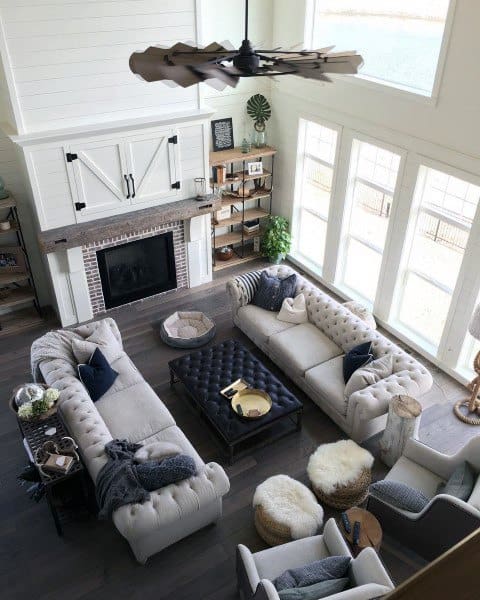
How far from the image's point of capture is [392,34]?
6.37 m

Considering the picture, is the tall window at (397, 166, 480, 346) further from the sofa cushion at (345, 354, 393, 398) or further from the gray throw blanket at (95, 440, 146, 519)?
the gray throw blanket at (95, 440, 146, 519)

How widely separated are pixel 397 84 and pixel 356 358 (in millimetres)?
3261

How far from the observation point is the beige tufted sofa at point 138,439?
14.2 ft

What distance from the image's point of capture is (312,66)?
9.09 feet

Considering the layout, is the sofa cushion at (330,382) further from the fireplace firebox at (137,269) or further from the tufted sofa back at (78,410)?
the fireplace firebox at (137,269)

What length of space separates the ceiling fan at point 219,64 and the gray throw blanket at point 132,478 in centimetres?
303

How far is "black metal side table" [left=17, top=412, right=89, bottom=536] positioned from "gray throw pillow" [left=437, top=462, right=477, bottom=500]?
3056 mm

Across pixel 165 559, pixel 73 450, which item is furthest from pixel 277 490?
pixel 73 450

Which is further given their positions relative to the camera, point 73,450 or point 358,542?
point 73,450

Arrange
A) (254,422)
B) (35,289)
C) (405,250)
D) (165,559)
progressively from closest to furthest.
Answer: (165,559), (254,422), (405,250), (35,289)

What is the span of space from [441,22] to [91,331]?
501cm

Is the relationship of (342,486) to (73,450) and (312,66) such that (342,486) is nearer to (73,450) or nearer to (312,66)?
(73,450)

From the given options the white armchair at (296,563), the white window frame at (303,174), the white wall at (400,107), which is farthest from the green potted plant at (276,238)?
the white armchair at (296,563)

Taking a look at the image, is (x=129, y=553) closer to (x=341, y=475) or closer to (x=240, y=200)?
(x=341, y=475)
